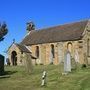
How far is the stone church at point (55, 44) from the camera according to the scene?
6001cm

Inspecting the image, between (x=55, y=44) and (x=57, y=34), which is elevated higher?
(x=57, y=34)

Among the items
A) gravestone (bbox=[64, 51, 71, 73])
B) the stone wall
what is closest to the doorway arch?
the stone wall

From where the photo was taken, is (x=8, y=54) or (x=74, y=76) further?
(x=8, y=54)

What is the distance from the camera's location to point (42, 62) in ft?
222

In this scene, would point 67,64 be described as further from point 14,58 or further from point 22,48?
point 14,58

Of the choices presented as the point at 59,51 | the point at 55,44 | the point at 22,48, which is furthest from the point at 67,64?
→ the point at 22,48

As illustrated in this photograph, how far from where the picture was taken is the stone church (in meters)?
60.0

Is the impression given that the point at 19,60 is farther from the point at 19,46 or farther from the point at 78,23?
the point at 78,23

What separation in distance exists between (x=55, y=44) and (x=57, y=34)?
2609 mm

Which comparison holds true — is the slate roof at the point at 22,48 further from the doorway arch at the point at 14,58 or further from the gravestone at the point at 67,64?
the gravestone at the point at 67,64

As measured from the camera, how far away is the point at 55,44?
65125 millimetres

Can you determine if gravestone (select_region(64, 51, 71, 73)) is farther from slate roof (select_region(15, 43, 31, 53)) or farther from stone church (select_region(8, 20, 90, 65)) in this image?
slate roof (select_region(15, 43, 31, 53))

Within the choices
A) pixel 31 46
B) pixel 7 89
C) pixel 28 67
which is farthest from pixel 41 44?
pixel 7 89

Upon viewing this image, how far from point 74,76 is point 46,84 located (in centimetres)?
401
